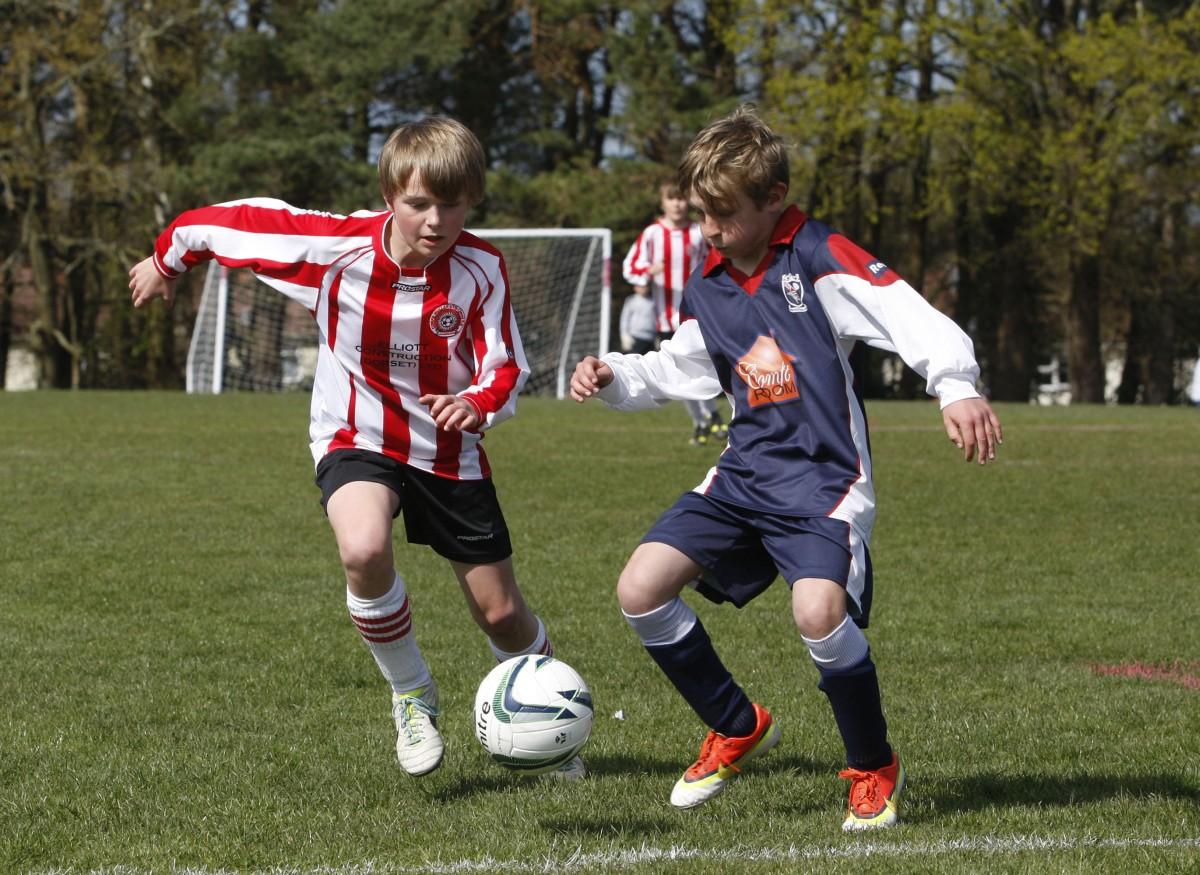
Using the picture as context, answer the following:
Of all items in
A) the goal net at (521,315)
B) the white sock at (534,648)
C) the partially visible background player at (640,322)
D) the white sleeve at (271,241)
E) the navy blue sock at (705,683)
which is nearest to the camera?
the navy blue sock at (705,683)

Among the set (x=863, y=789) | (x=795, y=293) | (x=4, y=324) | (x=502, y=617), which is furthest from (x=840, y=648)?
(x=4, y=324)

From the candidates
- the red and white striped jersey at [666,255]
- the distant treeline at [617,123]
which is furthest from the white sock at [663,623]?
the distant treeline at [617,123]

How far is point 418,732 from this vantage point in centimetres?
436

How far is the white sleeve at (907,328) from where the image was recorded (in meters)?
3.79

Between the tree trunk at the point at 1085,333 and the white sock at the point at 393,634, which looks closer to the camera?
the white sock at the point at 393,634

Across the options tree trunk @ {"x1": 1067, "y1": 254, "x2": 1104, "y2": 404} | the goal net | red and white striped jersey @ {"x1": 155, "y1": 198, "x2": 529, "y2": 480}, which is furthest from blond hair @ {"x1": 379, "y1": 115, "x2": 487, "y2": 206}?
tree trunk @ {"x1": 1067, "y1": 254, "x2": 1104, "y2": 404}

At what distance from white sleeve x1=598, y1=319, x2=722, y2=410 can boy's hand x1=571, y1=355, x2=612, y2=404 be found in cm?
6

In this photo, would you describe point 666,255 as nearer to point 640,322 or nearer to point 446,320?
point 640,322

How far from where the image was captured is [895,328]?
152 inches

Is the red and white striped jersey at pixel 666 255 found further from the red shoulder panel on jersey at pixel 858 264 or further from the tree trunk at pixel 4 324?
the tree trunk at pixel 4 324

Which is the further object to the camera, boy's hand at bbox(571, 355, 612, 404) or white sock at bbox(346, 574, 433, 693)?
white sock at bbox(346, 574, 433, 693)

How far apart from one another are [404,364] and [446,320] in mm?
174

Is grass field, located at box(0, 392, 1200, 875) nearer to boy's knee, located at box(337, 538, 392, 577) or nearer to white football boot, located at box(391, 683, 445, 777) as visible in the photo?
white football boot, located at box(391, 683, 445, 777)

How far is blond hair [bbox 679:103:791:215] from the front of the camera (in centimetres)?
400
